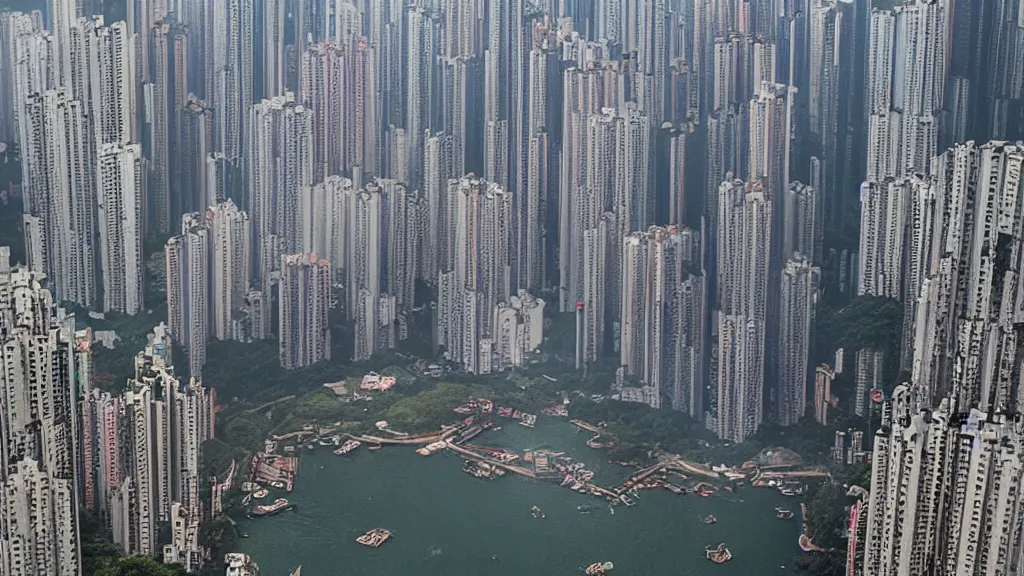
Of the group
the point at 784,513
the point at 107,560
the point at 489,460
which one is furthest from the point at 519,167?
the point at 107,560

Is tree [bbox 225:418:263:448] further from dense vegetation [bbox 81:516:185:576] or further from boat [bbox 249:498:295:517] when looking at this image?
dense vegetation [bbox 81:516:185:576]

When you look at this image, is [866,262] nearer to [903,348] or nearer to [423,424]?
[903,348]

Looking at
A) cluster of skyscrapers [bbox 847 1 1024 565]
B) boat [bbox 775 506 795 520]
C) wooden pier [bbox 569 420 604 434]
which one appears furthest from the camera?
wooden pier [bbox 569 420 604 434]

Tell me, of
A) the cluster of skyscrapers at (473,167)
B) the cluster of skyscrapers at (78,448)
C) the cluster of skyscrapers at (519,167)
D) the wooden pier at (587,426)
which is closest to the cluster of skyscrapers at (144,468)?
the cluster of skyscrapers at (78,448)

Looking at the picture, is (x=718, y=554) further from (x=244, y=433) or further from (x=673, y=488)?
(x=244, y=433)

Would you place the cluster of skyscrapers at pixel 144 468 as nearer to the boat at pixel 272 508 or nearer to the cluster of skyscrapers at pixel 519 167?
the boat at pixel 272 508

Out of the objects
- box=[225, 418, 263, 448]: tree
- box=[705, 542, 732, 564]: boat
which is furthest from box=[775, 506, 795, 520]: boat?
box=[225, 418, 263, 448]: tree
